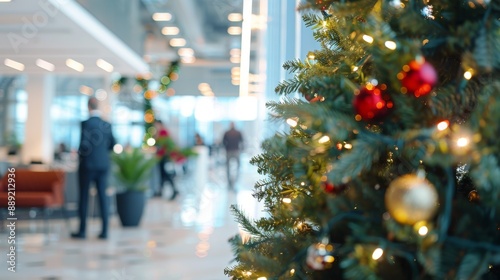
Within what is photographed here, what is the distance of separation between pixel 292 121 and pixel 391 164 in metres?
0.35

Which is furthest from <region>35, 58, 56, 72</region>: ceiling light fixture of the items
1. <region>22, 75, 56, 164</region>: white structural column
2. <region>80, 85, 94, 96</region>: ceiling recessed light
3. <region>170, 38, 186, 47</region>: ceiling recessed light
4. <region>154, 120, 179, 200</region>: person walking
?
Answer: <region>80, 85, 94, 96</region>: ceiling recessed light

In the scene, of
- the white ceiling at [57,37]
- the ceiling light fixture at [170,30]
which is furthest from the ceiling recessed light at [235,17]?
the white ceiling at [57,37]

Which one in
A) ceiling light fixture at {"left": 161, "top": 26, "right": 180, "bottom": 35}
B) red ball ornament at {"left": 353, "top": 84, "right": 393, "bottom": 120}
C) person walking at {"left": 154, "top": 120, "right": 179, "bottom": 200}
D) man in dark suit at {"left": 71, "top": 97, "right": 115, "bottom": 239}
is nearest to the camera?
red ball ornament at {"left": 353, "top": 84, "right": 393, "bottom": 120}

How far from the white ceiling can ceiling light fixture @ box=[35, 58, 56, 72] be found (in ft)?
0.38

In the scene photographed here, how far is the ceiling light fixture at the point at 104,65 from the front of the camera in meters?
12.4

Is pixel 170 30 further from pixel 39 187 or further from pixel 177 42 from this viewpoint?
pixel 39 187

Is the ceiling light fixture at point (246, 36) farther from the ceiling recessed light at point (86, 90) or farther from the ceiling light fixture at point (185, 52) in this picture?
the ceiling recessed light at point (86, 90)

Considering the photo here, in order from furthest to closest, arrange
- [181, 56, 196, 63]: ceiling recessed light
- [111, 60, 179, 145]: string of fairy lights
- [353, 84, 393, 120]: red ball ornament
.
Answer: [181, 56, 196, 63]: ceiling recessed light < [111, 60, 179, 145]: string of fairy lights < [353, 84, 393, 120]: red ball ornament

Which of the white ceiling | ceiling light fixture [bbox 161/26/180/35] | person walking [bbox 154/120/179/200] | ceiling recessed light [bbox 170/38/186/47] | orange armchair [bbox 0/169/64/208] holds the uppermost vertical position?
ceiling recessed light [bbox 170/38/186/47]

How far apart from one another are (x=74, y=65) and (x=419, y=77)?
13.0 metres

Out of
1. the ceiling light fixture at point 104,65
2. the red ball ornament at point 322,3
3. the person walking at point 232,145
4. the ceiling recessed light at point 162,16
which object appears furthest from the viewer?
the ceiling recessed light at point 162,16

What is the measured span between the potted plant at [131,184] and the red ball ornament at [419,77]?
7589 millimetres

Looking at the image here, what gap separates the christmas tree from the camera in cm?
98

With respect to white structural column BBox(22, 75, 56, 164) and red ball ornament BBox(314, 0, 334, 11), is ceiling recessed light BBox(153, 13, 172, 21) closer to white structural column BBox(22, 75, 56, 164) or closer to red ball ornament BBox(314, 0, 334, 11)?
white structural column BBox(22, 75, 56, 164)
